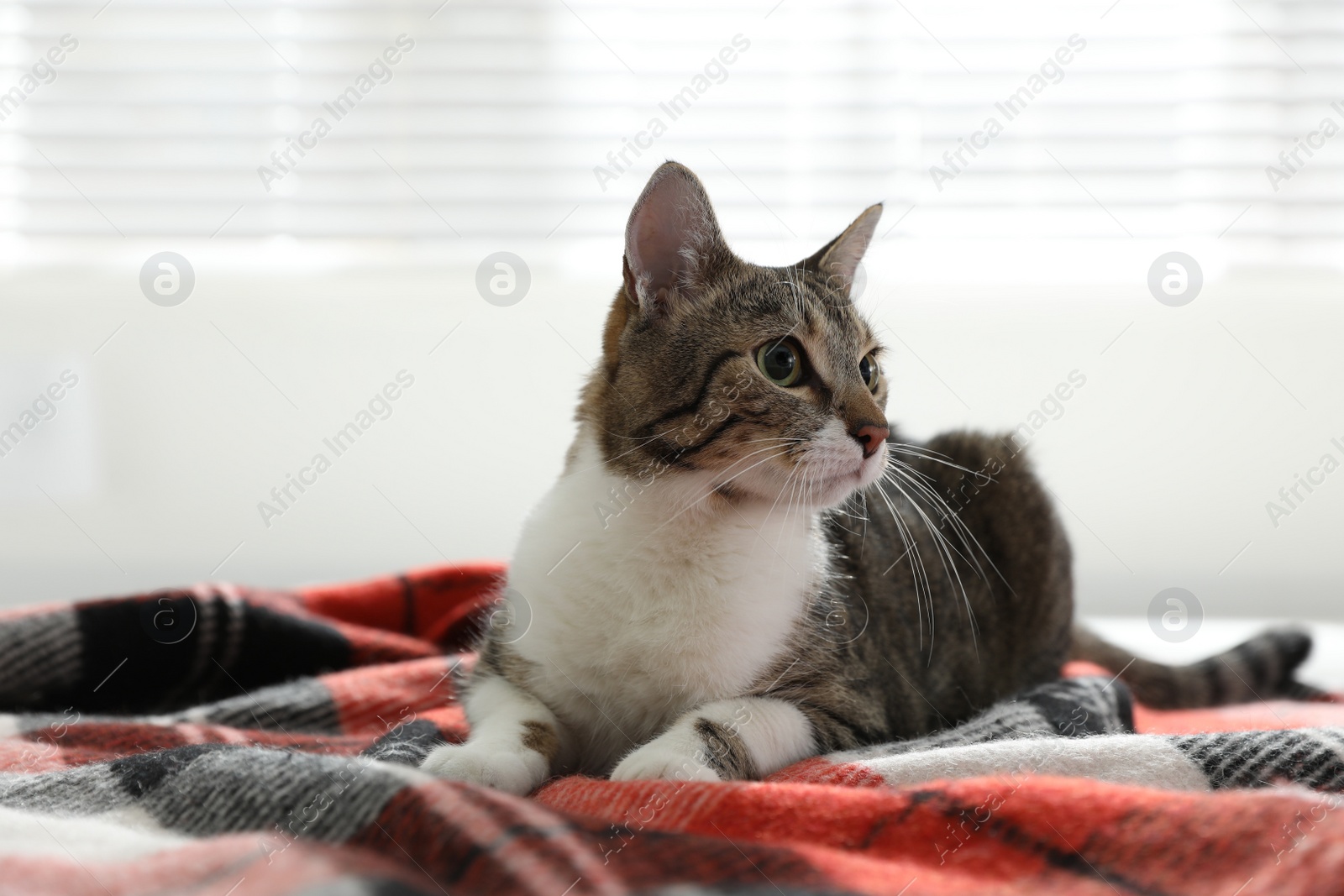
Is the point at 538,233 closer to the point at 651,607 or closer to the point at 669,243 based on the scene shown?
the point at 669,243

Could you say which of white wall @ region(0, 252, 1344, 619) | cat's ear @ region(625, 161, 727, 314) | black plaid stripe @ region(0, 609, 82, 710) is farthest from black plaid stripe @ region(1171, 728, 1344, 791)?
white wall @ region(0, 252, 1344, 619)

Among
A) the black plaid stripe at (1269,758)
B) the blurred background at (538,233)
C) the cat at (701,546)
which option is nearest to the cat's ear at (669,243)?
the cat at (701,546)

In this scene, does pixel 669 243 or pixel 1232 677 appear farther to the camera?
pixel 1232 677

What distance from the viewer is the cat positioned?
1374 mm

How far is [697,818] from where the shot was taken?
3.42ft

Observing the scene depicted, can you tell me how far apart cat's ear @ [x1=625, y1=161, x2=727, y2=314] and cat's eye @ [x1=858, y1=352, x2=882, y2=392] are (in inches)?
11.6

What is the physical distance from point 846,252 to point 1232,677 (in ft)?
3.99

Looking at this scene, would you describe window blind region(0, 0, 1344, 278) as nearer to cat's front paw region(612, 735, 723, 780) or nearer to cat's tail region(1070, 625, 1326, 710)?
cat's tail region(1070, 625, 1326, 710)

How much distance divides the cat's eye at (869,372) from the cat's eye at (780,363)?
0.18 meters

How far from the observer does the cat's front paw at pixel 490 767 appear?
3.88ft

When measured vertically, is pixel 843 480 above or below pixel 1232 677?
below

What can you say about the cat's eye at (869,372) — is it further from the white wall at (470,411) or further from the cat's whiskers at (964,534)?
the white wall at (470,411)

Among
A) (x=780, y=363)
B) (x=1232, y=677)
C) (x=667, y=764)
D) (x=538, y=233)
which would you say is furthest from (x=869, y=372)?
(x=538, y=233)

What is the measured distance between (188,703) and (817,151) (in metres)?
2.41
